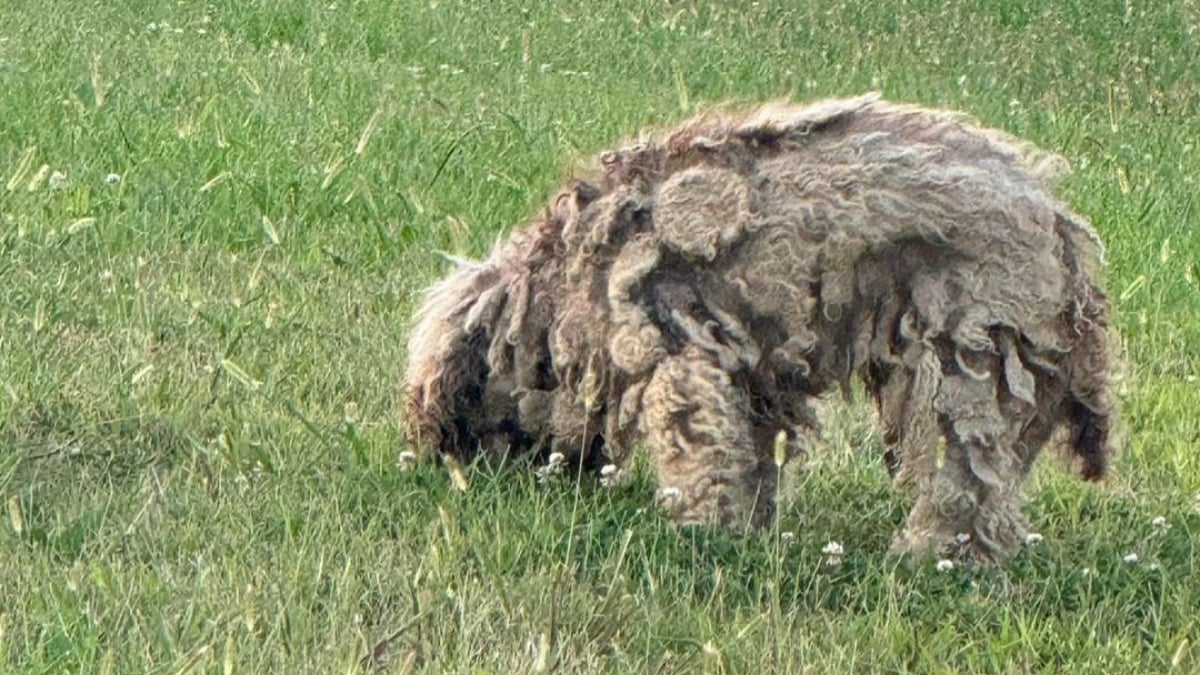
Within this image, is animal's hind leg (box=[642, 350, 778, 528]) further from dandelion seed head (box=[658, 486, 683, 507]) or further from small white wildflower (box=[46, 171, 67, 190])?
small white wildflower (box=[46, 171, 67, 190])

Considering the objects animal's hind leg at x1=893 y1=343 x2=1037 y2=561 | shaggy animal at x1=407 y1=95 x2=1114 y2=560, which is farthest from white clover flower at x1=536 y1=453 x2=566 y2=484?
animal's hind leg at x1=893 y1=343 x2=1037 y2=561

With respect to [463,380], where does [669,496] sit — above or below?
below

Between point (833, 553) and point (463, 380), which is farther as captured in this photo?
point (463, 380)

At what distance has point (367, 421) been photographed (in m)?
6.81

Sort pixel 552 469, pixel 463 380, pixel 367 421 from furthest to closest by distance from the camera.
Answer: pixel 367 421 → pixel 463 380 → pixel 552 469

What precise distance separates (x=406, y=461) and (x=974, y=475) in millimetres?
1537

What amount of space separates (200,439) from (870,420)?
216cm

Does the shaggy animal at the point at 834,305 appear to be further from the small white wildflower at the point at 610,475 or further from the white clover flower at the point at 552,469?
the white clover flower at the point at 552,469

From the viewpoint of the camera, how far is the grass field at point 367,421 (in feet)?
16.6

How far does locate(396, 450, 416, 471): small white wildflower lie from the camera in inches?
241

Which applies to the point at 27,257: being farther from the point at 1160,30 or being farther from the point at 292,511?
the point at 1160,30

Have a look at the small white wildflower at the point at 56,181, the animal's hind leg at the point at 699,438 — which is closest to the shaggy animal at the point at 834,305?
the animal's hind leg at the point at 699,438

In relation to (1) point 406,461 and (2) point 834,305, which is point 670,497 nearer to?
(2) point 834,305

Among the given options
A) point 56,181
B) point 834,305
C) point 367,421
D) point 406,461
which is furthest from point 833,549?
point 56,181
